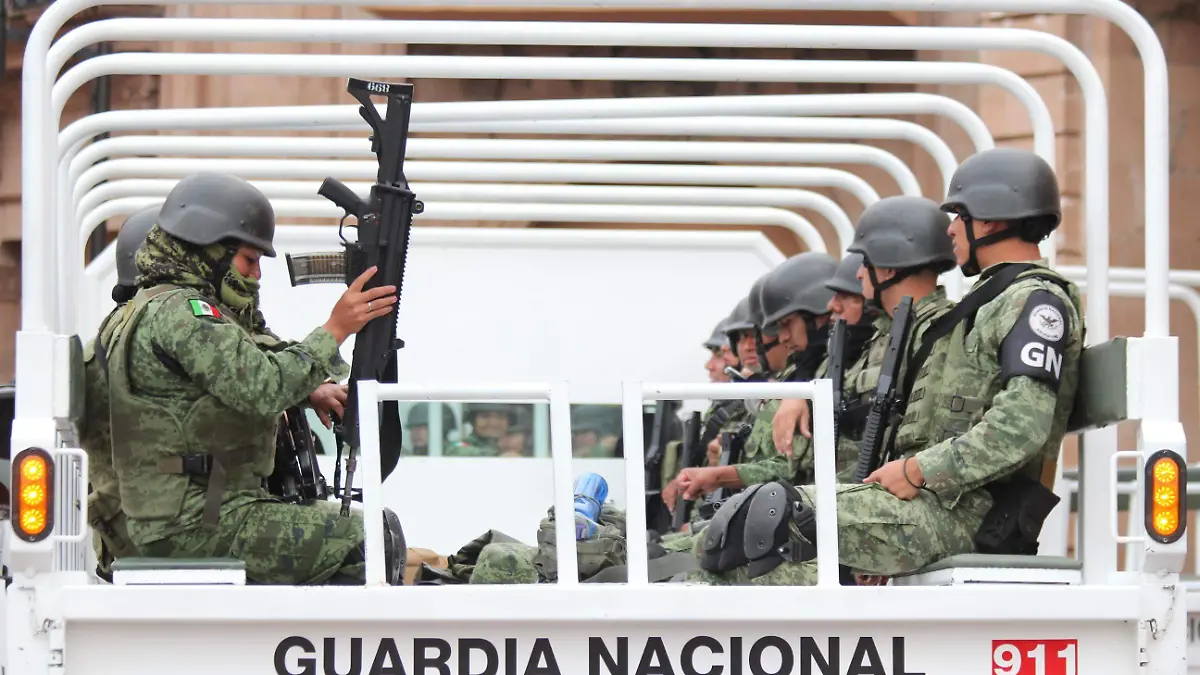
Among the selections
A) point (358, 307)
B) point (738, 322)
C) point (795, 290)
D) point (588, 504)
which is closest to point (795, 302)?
point (795, 290)

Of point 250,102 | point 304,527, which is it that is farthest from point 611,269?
point 250,102

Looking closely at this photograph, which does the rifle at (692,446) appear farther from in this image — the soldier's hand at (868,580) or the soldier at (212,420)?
the soldier at (212,420)

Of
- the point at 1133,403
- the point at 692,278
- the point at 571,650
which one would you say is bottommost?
the point at 571,650

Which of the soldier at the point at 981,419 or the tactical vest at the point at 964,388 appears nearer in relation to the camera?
the soldier at the point at 981,419

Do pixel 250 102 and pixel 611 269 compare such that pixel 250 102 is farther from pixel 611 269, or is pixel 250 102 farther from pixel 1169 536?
pixel 1169 536


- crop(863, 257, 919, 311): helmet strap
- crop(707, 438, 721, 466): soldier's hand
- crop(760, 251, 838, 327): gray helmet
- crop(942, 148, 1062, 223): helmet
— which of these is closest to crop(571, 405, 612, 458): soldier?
crop(707, 438, 721, 466): soldier's hand

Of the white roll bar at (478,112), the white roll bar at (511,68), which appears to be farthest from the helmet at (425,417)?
the white roll bar at (511,68)

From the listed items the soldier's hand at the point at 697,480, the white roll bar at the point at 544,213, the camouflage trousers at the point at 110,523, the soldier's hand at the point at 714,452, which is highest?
the white roll bar at the point at 544,213

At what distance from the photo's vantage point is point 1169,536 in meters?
4.00

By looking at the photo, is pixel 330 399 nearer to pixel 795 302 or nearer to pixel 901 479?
pixel 901 479

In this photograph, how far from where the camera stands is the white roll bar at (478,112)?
6062mm

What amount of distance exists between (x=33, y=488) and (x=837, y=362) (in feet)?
9.13

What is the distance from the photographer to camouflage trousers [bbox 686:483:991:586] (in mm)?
4422

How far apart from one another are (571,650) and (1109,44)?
10.2 m
